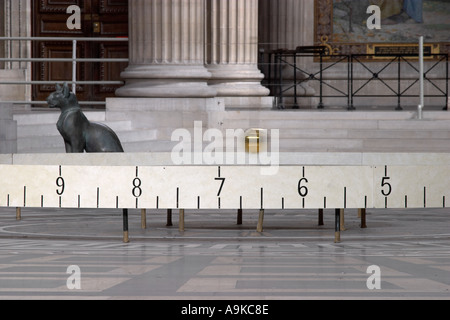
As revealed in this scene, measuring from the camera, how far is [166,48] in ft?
61.7

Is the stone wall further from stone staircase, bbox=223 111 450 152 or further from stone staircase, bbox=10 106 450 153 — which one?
stone staircase, bbox=223 111 450 152

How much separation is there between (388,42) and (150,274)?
70.0 feet

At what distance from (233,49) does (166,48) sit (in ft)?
11.0

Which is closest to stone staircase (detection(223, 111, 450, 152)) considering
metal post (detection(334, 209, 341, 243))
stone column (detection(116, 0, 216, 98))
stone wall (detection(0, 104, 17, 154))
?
stone column (detection(116, 0, 216, 98))

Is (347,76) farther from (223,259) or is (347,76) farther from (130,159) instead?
(223,259)

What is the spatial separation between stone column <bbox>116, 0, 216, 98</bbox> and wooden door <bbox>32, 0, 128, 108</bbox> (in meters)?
4.58

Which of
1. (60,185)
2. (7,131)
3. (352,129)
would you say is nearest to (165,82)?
(352,129)

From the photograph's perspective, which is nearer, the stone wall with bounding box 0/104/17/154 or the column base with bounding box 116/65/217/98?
the stone wall with bounding box 0/104/17/154

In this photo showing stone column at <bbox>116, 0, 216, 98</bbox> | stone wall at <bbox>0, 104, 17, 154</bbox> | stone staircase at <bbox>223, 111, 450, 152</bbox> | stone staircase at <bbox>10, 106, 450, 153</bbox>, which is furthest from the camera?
stone column at <bbox>116, 0, 216, 98</bbox>

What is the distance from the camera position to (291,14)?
25.1 m

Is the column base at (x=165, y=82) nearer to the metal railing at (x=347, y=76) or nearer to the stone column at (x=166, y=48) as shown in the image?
the stone column at (x=166, y=48)

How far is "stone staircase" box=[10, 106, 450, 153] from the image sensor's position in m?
17.5

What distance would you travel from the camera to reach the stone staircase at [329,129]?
1755cm
